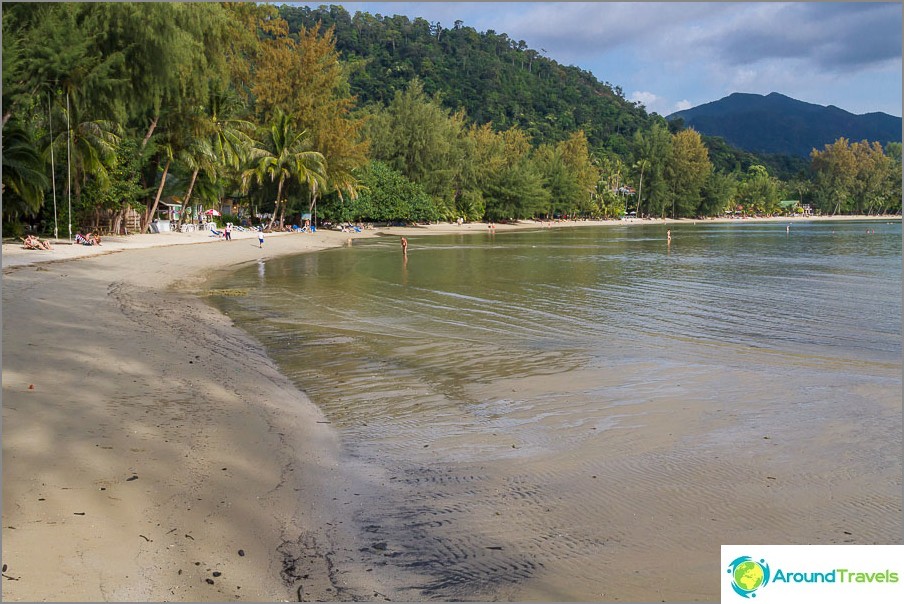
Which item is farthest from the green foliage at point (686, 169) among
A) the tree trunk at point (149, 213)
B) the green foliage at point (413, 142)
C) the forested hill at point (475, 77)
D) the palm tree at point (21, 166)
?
the palm tree at point (21, 166)

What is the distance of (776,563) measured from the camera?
13.1ft

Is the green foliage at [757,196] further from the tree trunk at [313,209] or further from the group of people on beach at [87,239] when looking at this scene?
the group of people on beach at [87,239]

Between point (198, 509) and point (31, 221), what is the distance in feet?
113

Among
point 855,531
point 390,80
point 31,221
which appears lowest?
point 855,531

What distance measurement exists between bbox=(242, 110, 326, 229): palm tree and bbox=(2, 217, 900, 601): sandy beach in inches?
1759

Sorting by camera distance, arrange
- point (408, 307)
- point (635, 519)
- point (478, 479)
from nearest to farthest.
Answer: point (635, 519), point (478, 479), point (408, 307)

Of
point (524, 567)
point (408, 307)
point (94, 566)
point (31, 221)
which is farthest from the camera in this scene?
point (31, 221)

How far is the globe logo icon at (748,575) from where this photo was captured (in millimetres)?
3969

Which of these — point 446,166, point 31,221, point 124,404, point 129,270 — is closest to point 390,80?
point 446,166

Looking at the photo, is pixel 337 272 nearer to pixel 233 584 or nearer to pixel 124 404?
pixel 124 404

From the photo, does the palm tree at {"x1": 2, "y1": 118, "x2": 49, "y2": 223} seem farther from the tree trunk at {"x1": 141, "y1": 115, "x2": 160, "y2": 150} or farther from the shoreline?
the tree trunk at {"x1": 141, "y1": 115, "x2": 160, "y2": 150}

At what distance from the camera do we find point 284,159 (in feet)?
184

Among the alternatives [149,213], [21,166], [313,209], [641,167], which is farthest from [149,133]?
[641,167]

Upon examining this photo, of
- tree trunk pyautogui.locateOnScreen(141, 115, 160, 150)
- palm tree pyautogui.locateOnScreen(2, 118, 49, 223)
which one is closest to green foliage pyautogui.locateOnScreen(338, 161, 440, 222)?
tree trunk pyautogui.locateOnScreen(141, 115, 160, 150)
